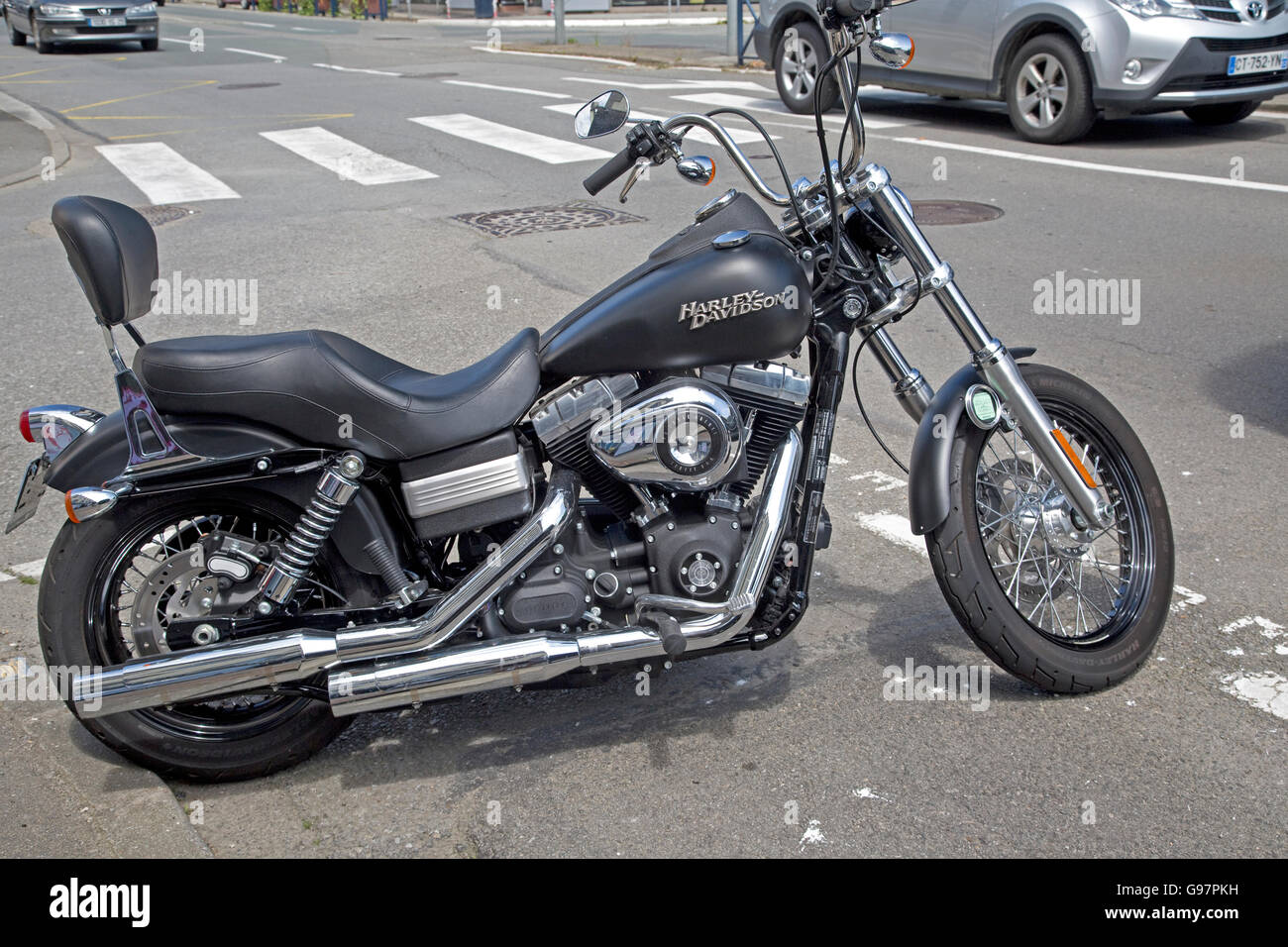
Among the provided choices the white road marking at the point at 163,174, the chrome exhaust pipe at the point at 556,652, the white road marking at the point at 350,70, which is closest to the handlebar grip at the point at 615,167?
the chrome exhaust pipe at the point at 556,652

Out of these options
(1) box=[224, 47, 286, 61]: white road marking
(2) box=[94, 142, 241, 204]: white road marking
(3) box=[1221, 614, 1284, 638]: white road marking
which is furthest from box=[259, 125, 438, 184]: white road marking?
(1) box=[224, 47, 286, 61]: white road marking

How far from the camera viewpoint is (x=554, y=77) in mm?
17891

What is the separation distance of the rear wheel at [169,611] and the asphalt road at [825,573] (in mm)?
107

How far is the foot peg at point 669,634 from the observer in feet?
10.0

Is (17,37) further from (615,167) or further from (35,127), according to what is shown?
(615,167)

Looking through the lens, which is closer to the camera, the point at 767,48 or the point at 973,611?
the point at 973,611

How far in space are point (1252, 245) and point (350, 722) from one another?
6553 millimetres

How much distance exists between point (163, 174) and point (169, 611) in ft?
30.1

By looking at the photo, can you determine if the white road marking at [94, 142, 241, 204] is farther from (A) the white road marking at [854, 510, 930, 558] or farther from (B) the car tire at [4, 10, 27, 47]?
(B) the car tire at [4, 10, 27, 47]

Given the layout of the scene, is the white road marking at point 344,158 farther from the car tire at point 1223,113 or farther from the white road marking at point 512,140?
the car tire at point 1223,113

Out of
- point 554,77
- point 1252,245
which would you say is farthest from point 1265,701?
point 554,77

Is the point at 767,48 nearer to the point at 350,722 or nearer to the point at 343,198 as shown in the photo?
the point at 343,198

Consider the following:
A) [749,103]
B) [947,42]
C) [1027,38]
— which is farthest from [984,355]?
[749,103]

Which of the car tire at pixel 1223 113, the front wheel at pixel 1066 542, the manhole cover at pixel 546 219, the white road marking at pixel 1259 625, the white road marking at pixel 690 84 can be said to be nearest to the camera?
the front wheel at pixel 1066 542
